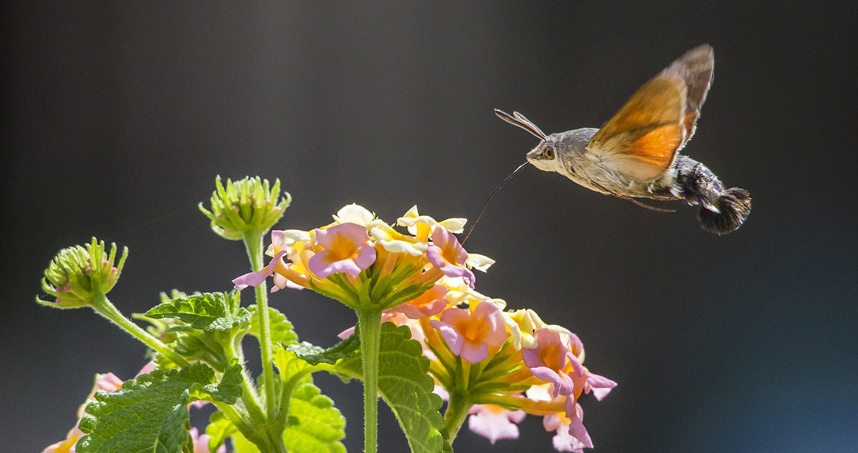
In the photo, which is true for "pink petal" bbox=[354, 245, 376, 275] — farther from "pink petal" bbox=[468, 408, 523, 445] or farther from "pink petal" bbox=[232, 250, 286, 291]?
"pink petal" bbox=[468, 408, 523, 445]

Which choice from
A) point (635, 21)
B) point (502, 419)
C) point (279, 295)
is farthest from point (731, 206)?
point (635, 21)

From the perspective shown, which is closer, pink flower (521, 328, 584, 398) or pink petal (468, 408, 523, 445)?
pink flower (521, 328, 584, 398)

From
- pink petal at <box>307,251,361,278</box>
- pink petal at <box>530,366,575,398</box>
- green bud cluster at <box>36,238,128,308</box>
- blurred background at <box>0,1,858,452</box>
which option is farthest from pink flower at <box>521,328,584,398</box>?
blurred background at <box>0,1,858,452</box>

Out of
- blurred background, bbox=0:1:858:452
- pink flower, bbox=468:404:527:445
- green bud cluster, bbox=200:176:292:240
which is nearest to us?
green bud cluster, bbox=200:176:292:240

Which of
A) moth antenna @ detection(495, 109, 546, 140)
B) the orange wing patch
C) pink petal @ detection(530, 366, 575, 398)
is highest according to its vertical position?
moth antenna @ detection(495, 109, 546, 140)

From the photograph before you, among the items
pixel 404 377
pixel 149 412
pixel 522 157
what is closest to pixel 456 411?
pixel 404 377

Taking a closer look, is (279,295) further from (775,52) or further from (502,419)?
(775,52)

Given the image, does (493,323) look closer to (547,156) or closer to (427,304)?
(427,304)
